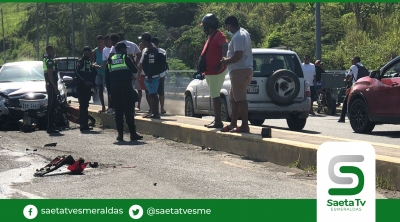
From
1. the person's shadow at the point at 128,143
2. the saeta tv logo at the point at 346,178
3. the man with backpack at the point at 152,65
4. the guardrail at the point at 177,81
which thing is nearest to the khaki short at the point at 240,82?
the person's shadow at the point at 128,143

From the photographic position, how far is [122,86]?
560 inches

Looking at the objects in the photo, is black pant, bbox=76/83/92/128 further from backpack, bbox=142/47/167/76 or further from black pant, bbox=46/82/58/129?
backpack, bbox=142/47/167/76

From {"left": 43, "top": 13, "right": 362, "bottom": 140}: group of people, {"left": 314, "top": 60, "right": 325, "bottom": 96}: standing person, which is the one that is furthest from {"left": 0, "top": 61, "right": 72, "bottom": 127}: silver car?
{"left": 314, "top": 60, "right": 325, "bottom": 96}: standing person

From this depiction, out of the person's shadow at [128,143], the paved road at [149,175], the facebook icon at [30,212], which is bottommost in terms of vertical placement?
the person's shadow at [128,143]

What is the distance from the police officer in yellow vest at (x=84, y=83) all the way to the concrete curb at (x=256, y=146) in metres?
1.42

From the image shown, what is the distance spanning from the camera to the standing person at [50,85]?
53.2 feet

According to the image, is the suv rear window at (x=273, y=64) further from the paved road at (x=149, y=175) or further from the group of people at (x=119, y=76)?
the paved road at (x=149, y=175)

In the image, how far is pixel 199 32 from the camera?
159 feet

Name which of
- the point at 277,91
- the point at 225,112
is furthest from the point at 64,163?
the point at 225,112

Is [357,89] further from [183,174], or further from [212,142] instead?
[183,174]

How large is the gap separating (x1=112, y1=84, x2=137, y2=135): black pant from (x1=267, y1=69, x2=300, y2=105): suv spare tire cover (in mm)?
2815

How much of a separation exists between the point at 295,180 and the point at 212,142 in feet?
12.0

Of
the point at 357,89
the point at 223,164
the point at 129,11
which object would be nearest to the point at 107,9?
the point at 129,11

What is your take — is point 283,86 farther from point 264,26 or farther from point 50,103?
point 264,26
